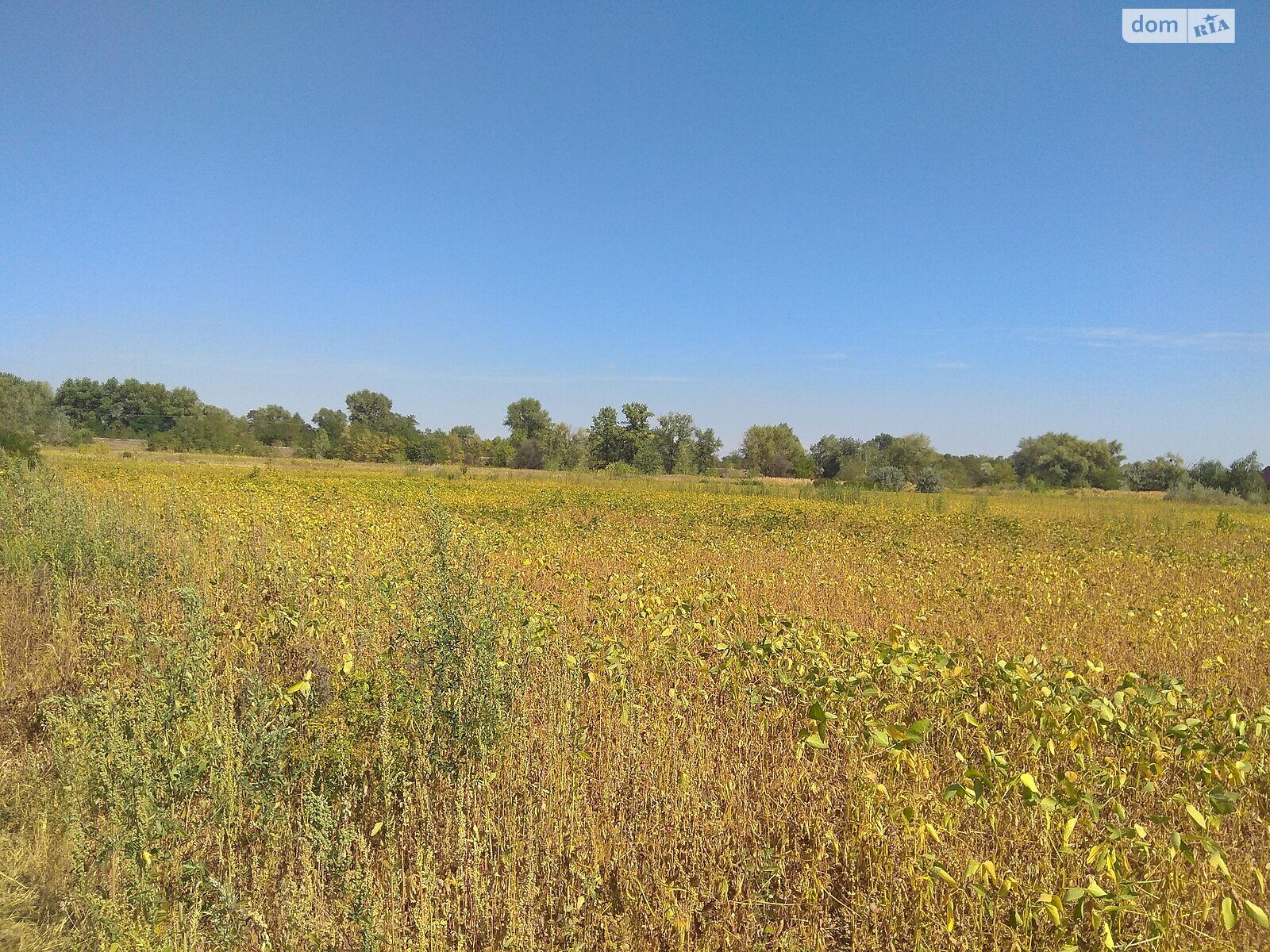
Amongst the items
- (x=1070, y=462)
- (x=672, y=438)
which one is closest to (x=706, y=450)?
(x=672, y=438)

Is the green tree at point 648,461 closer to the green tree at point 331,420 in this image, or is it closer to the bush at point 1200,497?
the bush at point 1200,497

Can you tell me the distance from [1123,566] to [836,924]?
10.7 meters

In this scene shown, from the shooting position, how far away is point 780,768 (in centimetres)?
321

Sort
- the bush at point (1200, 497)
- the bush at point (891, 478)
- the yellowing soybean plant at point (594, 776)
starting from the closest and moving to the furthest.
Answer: the yellowing soybean plant at point (594, 776) → the bush at point (1200, 497) → the bush at point (891, 478)

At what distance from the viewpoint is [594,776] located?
3.18 m

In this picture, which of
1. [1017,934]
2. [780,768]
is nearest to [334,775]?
[780,768]

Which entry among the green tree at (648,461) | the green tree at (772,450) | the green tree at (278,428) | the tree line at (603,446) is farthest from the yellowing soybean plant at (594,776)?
the green tree at (278,428)

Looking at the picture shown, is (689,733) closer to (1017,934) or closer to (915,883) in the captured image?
(915,883)

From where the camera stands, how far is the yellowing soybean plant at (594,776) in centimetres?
229

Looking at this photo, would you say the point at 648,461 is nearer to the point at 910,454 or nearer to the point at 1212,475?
the point at 910,454

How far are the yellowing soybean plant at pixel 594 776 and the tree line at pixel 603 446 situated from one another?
3015 centimetres

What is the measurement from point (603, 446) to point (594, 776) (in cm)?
6946

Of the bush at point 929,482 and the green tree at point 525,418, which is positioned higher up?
the green tree at point 525,418

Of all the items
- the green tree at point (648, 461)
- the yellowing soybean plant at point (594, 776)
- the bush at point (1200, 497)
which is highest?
the green tree at point (648, 461)
